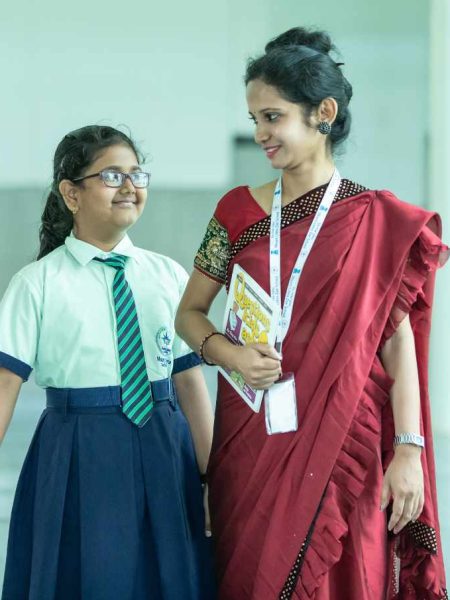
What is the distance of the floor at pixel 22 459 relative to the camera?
12.3ft

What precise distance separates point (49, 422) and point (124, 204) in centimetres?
45

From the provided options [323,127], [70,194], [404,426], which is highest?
[323,127]

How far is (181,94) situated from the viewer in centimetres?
703

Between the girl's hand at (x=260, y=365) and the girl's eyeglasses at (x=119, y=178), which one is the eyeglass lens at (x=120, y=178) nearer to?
the girl's eyeglasses at (x=119, y=178)

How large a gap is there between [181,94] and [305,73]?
520 centimetres

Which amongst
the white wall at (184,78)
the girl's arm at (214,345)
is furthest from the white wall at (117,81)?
the girl's arm at (214,345)

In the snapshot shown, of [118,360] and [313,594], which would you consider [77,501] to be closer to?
[118,360]

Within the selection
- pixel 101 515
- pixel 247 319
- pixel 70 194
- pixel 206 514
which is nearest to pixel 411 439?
A: pixel 247 319

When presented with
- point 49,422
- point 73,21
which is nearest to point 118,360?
point 49,422

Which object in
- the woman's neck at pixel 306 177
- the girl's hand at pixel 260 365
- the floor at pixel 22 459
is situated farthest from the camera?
the floor at pixel 22 459

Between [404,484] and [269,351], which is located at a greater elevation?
[269,351]

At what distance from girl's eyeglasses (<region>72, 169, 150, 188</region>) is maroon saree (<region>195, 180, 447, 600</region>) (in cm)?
22

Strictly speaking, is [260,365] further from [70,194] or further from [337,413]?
[70,194]

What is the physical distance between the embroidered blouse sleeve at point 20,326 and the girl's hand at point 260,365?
0.41m
